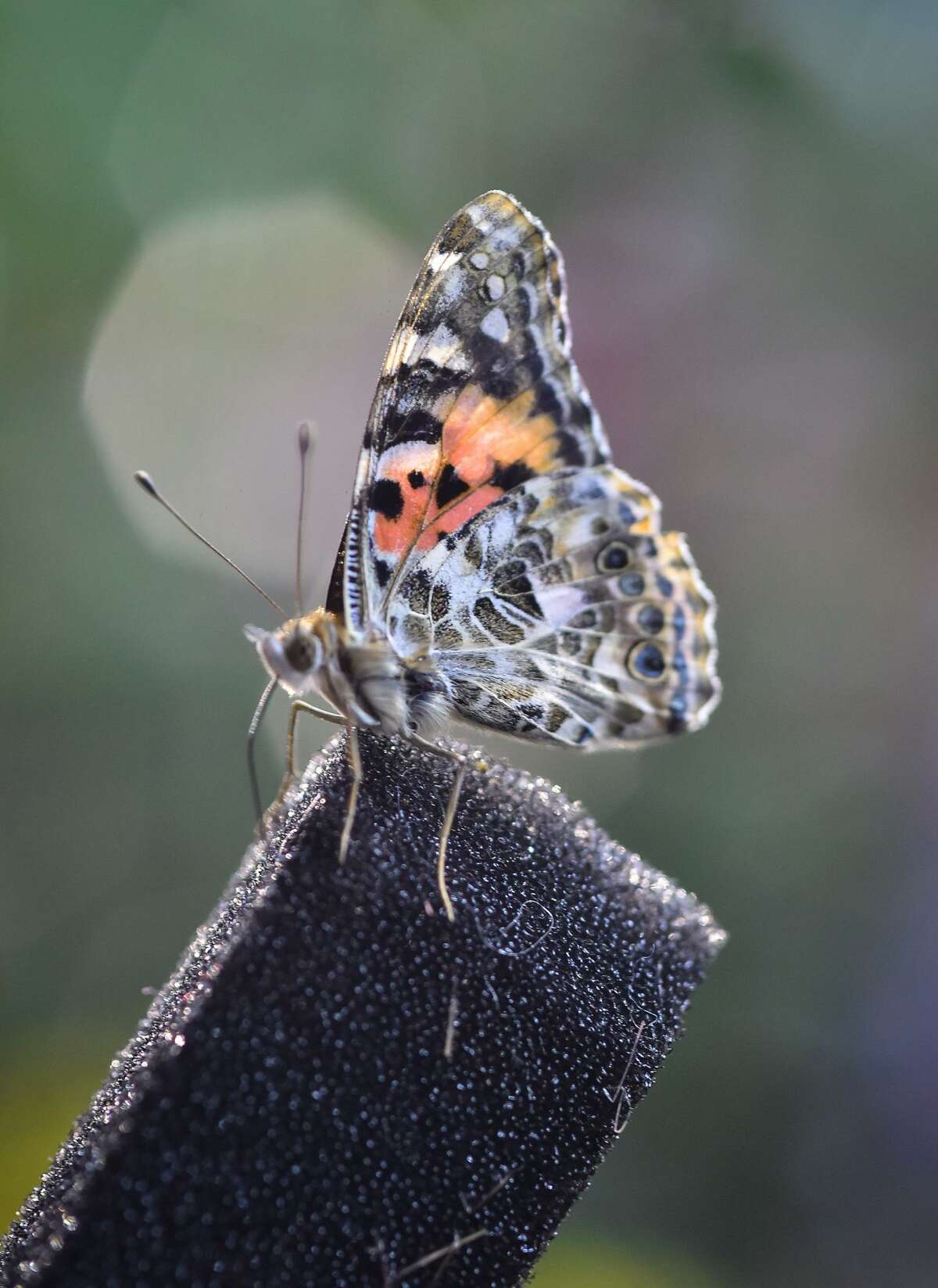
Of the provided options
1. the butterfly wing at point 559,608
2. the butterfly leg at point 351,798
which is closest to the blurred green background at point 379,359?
the butterfly wing at point 559,608

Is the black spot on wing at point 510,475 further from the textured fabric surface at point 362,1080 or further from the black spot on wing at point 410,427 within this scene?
the textured fabric surface at point 362,1080

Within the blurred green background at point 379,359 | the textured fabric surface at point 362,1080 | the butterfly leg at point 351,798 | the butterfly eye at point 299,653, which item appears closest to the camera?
the textured fabric surface at point 362,1080

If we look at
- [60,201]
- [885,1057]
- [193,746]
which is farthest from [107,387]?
[885,1057]

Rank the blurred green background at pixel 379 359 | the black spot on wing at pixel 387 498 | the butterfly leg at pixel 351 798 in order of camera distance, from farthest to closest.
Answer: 1. the blurred green background at pixel 379 359
2. the black spot on wing at pixel 387 498
3. the butterfly leg at pixel 351 798

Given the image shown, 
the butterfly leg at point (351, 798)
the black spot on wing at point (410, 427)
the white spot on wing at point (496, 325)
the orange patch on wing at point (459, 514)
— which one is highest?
the white spot on wing at point (496, 325)

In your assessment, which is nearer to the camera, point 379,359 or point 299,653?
point 299,653

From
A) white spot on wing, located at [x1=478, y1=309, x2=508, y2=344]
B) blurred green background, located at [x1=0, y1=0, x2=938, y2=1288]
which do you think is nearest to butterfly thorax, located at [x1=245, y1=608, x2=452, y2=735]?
white spot on wing, located at [x1=478, y1=309, x2=508, y2=344]

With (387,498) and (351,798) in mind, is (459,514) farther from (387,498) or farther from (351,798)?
(351,798)

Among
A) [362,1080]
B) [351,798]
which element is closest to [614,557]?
[351,798]
